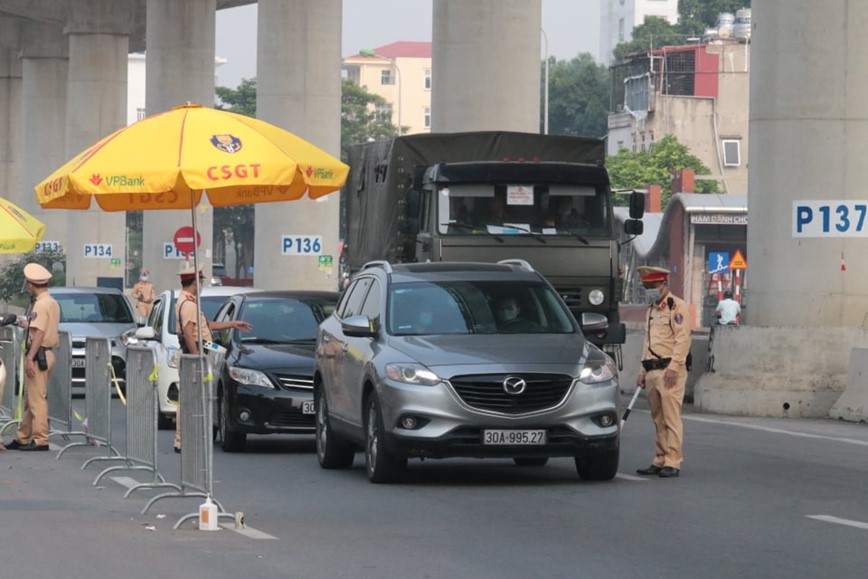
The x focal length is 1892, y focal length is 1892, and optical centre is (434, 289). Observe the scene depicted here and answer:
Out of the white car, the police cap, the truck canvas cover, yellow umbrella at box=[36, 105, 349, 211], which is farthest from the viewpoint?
the truck canvas cover

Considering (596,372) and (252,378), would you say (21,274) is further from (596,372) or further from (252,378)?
(596,372)

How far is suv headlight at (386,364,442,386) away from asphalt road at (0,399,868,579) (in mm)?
850

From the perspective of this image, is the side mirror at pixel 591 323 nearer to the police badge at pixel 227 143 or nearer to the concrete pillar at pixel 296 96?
the police badge at pixel 227 143

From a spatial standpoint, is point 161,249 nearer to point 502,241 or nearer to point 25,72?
point 25,72

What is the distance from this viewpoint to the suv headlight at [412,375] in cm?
1434

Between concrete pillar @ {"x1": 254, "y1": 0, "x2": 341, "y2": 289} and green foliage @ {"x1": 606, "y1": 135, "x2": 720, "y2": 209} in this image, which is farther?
green foliage @ {"x1": 606, "y1": 135, "x2": 720, "y2": 209}

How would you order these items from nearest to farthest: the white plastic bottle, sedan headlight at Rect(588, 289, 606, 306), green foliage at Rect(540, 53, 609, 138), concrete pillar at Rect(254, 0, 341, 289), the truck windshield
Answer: the white plastic bottle < the truck windshield < sedan headlight at Rect(588, 289, 606, 306) < concrete pillar at Rect(254, 0, 341, 289) < green foliage at Rect(540, 53, 609, 138)

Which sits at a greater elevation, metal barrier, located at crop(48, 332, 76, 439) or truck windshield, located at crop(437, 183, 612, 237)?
truck windshield, located at crop(437, 183, 612, 237)

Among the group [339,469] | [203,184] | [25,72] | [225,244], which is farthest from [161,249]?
[225,244]

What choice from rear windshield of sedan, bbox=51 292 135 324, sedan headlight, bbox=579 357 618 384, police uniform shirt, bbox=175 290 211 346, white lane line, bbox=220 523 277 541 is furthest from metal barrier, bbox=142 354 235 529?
rear windshield of sedan, bbox=51 292 135 324

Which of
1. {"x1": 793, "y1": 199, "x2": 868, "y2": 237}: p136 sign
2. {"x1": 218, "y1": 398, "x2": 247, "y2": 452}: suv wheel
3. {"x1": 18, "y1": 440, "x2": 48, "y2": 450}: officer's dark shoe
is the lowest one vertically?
{"x1": 18, "y1": 440, "x2": 48, "y2": 450}: officer's dark shoe

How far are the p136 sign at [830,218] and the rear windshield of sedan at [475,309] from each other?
9.04 m

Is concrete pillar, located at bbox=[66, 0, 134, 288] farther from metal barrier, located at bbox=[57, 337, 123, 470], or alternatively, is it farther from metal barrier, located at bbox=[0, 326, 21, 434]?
metal barrier, located at bbox=[57, 337, 123, 470]

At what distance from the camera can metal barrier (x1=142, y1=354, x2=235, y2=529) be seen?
12688mm
